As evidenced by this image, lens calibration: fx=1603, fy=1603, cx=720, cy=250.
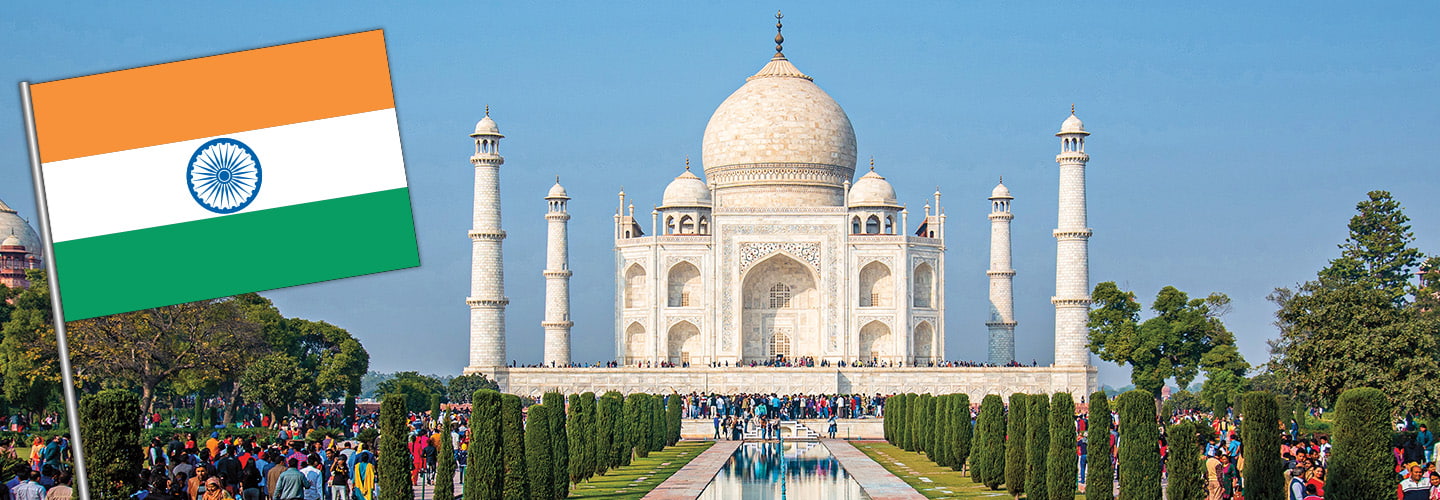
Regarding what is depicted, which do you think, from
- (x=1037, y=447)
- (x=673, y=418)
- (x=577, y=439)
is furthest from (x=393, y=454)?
(x=673, y=418)

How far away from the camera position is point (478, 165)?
Result: 139 feet

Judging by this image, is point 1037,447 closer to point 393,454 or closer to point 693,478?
point 693,478

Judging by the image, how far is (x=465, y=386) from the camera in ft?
129

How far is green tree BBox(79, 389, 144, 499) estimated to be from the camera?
32.8ft

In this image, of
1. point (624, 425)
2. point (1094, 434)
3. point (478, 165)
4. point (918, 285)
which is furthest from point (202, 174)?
point (918, 285)

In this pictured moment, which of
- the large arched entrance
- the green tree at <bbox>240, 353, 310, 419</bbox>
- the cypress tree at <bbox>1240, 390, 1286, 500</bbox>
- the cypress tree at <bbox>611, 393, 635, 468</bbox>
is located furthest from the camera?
the large arched entrance

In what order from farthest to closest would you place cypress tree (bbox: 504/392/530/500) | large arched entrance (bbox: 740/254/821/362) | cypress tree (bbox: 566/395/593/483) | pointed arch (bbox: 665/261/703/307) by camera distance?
1. pointed arch (bbox: 665/261/703/307)
2. large arched entrance (bbox: 740/254/821/362)
3. cypress tree (bbox: 566/395/593/483)
4. cypress tree (bbox: 504/392/530/500)

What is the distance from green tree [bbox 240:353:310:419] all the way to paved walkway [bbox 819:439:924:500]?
1067 centimetres

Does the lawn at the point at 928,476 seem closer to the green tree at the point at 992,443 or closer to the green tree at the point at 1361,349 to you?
the green tree at the point at 992,443

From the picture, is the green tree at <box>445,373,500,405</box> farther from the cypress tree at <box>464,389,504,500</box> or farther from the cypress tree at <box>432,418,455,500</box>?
the cypress tree at <box>432,418,455,500</box>

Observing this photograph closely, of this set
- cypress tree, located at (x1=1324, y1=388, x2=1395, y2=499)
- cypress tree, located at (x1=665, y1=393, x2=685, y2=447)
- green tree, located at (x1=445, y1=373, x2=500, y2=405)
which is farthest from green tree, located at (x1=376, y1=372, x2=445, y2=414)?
cypress tree, located at (x1=1324, y1=388, x2=1395, y2=499)

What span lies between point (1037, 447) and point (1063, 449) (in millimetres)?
931

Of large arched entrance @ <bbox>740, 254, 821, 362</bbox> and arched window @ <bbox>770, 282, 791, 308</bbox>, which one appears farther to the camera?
arched window @ <bbox>770, 282, 791, 308</bbox>

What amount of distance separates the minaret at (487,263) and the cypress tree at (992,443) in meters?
22.4
